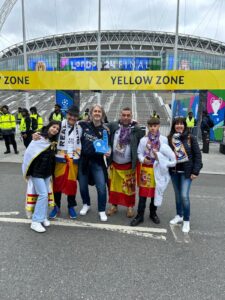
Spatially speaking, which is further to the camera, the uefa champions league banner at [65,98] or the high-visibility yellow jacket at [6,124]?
the uefa champions league banner at [65,98]

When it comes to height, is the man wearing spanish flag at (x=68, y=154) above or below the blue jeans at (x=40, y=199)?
above

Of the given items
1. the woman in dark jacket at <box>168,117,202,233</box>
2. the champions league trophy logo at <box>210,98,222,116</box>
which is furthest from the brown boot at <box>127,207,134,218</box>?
the champions league trophy logo at <box>210,98,222,116</box>

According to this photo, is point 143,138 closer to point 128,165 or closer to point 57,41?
point 128,165

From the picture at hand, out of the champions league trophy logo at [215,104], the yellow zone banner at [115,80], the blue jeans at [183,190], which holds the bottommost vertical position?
the blue jeans at [183,190]

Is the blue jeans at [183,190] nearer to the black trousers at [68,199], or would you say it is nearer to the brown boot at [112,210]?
the brown boot at [112,210]

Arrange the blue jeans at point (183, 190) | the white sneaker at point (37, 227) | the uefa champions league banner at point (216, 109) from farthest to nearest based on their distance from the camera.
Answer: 1. the uefa champions league banner at point (216, 109)
2. the blue jeans at point (183, 190)
3. the white sneaker at point (37, 227)

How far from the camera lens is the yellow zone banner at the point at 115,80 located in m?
10.7

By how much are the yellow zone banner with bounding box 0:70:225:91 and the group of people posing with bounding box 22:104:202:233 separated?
700 cm

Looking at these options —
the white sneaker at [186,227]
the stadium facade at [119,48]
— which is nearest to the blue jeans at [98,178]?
the white sneaker at [186,227]

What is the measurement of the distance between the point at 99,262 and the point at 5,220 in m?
1.89

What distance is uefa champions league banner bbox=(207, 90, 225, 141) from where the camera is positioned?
13.8m

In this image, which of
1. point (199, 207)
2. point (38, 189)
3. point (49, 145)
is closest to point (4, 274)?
point (38, 189)

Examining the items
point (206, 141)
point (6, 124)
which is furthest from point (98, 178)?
point (206, 141)

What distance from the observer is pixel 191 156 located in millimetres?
3990
